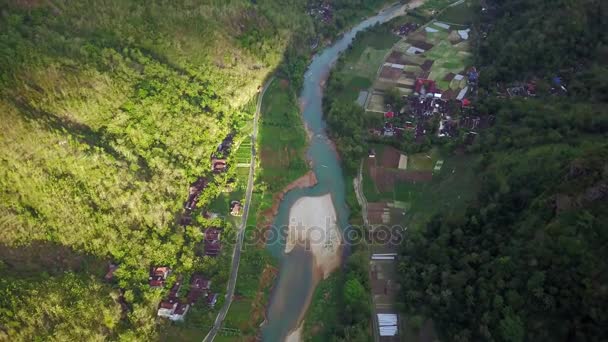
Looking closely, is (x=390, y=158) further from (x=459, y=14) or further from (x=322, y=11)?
(x=459, y=14)

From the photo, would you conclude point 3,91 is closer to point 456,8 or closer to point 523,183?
point 523,183

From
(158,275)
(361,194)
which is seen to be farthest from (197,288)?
(361,194)

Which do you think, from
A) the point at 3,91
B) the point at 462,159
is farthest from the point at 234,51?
the point at 462,159

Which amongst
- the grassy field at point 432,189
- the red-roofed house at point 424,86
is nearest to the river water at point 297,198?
the grassy field at point 432,189

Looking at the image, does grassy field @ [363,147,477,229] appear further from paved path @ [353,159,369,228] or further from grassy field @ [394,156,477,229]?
paved path @ [353,159,369,228]

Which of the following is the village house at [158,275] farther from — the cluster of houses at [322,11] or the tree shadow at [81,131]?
the cluster of houses at [322,11]

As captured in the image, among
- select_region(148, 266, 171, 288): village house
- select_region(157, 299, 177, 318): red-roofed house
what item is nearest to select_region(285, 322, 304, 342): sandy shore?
select_region(157, 299, 177, 318): red-roofed house
